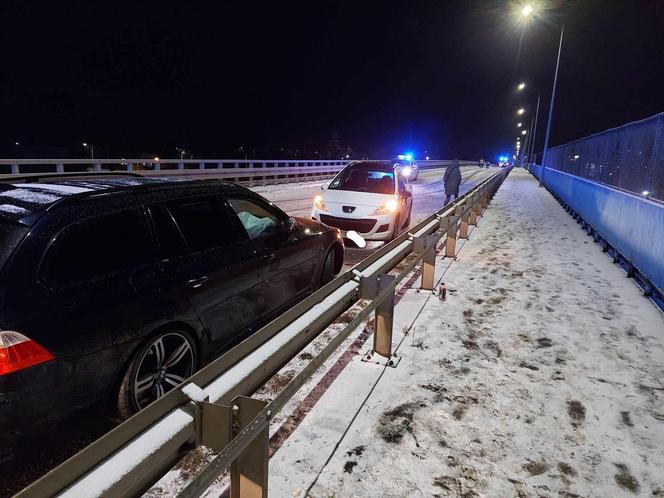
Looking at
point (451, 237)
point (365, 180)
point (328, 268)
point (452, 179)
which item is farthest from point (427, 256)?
point (452, 179)

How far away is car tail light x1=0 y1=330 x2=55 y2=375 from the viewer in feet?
7.57

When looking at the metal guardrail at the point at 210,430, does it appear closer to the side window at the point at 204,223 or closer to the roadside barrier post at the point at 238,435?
the roadside barrier post at the point at 238,435

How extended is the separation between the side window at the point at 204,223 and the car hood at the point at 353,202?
16.7 ft

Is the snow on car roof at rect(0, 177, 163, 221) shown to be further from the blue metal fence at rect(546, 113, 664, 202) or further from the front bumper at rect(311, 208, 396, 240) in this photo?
the blue metal fence at rect(546, 113, 664, 202)

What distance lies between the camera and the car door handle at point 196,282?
340 centimetres

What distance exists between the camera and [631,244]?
7637 millimetres

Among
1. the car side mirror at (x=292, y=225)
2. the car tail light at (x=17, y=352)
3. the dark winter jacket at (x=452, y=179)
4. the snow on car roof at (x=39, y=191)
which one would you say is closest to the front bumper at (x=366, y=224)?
the car side mirror at (x=292, y=225)

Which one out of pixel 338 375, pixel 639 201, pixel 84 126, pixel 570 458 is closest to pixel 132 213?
pixel 338 375

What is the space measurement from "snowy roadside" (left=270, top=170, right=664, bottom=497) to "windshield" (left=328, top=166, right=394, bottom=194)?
4.38m

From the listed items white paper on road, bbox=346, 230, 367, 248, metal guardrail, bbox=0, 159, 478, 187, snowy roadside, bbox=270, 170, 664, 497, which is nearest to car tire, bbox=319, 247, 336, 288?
snowy roadside, bbox=270, 170, 664, 497

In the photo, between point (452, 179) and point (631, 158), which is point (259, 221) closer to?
point (631, 158)

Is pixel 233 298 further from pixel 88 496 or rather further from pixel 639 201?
pixel 639 201

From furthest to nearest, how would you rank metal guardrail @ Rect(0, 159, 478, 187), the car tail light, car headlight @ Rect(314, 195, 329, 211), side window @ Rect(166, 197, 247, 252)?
1. metal guardrail @ Rect(0, 159, 478, 187)
2. car headlight @ Rect(314, 195, 329, 211)
3. side window @ Rect(166, 197, 247, 252)
4. the car tail light

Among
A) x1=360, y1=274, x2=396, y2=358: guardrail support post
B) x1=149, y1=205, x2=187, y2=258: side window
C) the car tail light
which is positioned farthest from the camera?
x1=360, y1=274, x2=396, y2=358: guardrail support post
